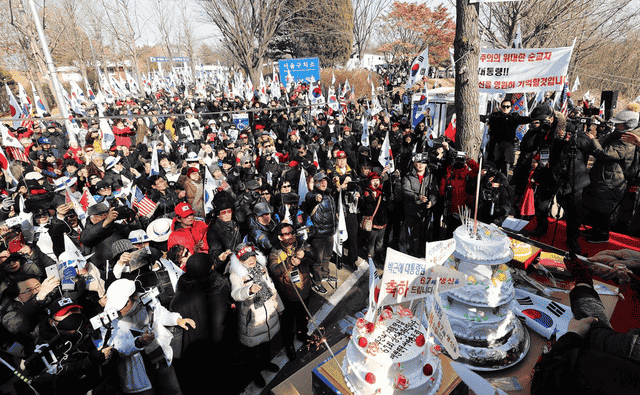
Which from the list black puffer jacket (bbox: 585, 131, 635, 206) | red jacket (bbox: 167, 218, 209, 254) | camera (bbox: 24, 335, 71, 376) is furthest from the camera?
black puffer jacket (bbox: 585, 131, 635, 206)

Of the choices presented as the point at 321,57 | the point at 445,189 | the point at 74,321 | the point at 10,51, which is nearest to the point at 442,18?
the point at 321,57

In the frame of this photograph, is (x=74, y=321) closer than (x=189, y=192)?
Yes

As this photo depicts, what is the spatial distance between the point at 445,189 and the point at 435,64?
32.6 metres

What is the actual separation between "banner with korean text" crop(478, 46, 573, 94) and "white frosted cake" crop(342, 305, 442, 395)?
615cm

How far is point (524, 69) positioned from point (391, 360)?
683cm

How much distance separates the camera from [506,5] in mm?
16125

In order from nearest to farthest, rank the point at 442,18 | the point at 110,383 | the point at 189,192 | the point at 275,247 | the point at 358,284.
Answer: the point at 110,383
the point at 275,247
the point at 358,284
the point at 189,192
the point at 442,18

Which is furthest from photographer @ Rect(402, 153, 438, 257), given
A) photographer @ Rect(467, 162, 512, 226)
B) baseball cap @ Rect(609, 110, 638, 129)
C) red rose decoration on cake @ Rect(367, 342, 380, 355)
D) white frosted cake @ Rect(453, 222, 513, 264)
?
red rose decoration on cake @ Rect(367, 342, 380, 355)

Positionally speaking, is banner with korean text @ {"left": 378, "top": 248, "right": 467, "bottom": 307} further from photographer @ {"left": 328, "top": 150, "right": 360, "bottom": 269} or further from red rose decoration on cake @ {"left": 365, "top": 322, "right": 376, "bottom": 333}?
photographer @ {"left": 328, "top": 150, "right": 360, "bottom": 269}

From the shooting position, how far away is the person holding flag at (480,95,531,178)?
7.86 metres

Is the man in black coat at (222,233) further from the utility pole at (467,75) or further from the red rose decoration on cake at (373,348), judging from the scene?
the utility pole at (467,75)

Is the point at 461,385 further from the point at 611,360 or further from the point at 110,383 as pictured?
the point at 110,383

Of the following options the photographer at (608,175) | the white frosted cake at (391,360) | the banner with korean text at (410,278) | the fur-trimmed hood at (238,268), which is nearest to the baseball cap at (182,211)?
the fur-trimmed hood at (238,268)

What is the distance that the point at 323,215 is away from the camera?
5.59 meters
